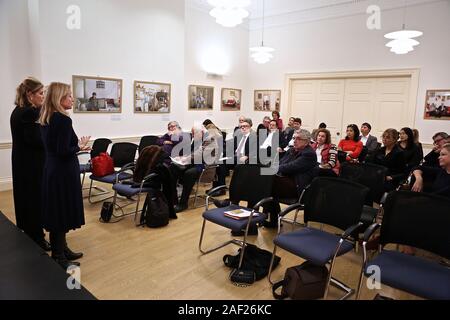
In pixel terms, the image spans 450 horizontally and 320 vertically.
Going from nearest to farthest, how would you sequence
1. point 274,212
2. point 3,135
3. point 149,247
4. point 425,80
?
1. point 149,247
2. point 274,212
3. point 3,135
4. point 425,80

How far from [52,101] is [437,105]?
730 centimetres

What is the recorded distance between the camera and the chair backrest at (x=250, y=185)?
3285 millimetres

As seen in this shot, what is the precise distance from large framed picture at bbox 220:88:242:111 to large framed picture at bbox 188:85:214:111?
1.55 ft

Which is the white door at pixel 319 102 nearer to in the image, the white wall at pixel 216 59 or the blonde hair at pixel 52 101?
the white wall at pixel 216 59

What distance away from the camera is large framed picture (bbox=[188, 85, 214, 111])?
833 cm

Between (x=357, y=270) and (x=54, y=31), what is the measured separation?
5755 mm

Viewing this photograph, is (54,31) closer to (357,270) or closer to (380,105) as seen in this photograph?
(357,270)

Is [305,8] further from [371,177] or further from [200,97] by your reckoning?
[371,177]

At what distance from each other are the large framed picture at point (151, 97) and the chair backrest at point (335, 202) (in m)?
4.98

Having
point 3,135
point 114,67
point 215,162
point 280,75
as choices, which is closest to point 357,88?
point 280,75

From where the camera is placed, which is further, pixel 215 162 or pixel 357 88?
pixel 357 88

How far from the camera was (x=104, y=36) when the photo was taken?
599 centimetres

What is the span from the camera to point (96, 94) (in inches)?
238

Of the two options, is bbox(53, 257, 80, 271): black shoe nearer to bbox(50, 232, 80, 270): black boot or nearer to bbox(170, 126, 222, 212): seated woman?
bbox(50, 232, 80, 270): black boot
